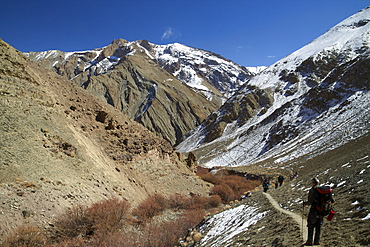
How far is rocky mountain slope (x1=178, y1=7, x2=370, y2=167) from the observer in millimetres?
43156

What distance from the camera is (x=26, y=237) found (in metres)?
8.04

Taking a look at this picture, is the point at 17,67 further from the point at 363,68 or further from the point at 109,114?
the point at 363,68

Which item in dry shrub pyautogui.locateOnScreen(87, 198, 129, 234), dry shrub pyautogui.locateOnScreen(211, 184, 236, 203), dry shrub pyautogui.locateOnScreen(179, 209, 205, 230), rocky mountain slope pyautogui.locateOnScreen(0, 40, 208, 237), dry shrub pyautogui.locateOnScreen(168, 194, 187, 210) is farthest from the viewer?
dry shrub pyautogui.locateOnScreen(211, 184, 236, 203)

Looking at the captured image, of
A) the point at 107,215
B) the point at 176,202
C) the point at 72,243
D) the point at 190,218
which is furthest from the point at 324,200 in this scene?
the point at 176,202

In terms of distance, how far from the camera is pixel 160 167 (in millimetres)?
19703

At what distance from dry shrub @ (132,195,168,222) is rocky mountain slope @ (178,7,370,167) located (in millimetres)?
27484

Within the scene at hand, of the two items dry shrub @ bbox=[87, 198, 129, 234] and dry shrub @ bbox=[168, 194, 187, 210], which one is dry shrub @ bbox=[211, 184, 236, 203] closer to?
dry shrub @ bbox=[168, 194, 187, 210]

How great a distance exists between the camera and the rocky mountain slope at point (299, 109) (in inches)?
1699

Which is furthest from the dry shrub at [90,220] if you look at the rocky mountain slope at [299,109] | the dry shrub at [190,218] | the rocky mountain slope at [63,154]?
the rocky mountain slope at [299,109]

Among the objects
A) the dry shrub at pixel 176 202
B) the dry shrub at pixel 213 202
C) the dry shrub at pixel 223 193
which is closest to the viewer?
the dry shrub at pixel 176 202

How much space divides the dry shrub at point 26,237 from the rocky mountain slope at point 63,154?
354mm

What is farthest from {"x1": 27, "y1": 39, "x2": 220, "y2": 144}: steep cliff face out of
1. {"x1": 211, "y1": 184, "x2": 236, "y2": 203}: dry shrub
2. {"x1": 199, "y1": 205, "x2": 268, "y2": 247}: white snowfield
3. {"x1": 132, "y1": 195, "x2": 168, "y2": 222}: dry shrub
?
{"x1": 199, "y1": 205, "x2": 268, "y2": 247}: white snowfield

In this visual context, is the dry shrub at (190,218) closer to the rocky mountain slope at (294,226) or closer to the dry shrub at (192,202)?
the dry shrub at (192,202)

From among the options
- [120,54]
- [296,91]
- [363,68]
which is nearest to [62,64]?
[120,54]
